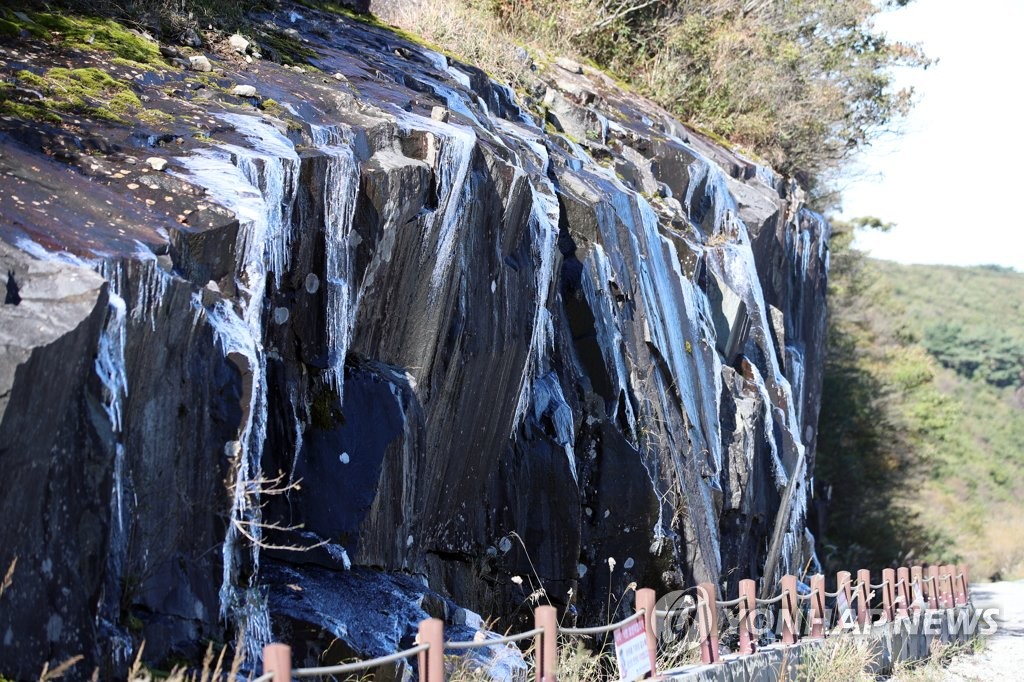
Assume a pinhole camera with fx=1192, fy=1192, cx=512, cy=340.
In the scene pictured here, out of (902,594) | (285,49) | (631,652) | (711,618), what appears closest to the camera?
(631,652)

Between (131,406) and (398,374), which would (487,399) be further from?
(131,406)

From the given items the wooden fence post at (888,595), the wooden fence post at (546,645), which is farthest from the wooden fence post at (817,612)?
the wooden fence post at (546,645)

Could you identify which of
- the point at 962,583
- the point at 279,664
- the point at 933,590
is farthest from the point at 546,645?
the point at 962,583

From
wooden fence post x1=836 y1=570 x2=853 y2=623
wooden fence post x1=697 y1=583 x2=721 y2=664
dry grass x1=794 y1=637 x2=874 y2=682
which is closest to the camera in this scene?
wooden fence post x1=697 y1=583 x2=721 y2=664

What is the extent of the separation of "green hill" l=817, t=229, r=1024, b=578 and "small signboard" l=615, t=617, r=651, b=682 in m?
16.9

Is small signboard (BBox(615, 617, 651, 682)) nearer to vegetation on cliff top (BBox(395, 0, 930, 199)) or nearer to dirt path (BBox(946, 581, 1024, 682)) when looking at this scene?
dirt path (BBox(946, 581, 1024, 682))

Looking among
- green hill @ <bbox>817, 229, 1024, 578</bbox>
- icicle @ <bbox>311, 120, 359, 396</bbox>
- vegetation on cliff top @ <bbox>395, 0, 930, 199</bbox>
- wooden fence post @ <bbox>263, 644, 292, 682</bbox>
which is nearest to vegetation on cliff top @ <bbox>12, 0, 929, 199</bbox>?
vegetation on cliff top @ <bbox>395, 0, 930, 199</bbox>

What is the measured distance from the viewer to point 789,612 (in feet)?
31.4

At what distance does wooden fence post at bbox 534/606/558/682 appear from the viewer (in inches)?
243

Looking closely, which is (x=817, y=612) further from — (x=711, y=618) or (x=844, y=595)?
(x=711, y=618)

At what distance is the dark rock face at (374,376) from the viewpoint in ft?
18.2

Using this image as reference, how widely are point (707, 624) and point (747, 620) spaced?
0.65 meters

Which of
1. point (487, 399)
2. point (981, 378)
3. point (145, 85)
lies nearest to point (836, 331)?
point (487, 399)

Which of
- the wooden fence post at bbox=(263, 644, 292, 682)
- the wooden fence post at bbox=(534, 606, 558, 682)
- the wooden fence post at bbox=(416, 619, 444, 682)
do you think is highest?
the wooden fence post at bbox=(263, 644, 292, 682)
